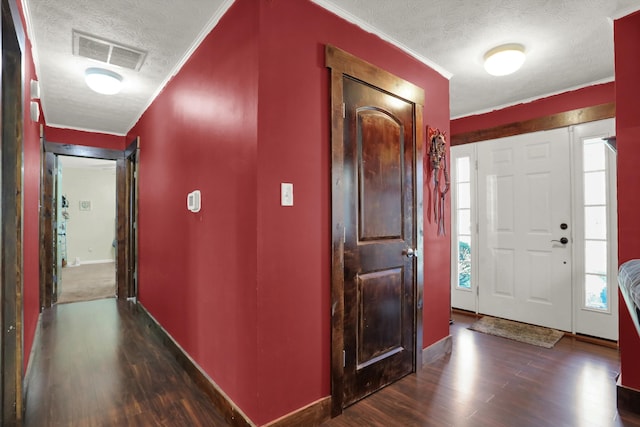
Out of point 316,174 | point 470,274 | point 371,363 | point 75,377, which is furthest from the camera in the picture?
point 470,274

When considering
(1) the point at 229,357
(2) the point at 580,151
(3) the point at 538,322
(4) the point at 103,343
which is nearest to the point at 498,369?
(3) the point at 538,322

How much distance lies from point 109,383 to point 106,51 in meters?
2.47

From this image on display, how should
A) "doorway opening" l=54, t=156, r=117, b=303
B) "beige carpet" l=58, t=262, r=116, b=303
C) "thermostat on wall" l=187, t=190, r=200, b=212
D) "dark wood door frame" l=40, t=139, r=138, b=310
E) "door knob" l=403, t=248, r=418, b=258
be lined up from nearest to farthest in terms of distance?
"thermostat on wall" l=187, t=190, r=200, b=212 → "door knob" l=403, t=248, r=418, b=258 → "dark wood door frame" l=40, t=139, r=138, b=310 → "beige carpet" l=58, t=262, r=116, b=303 → "doorway opening" l=54, t=156, r=117, b=303

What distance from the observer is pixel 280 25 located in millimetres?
1803

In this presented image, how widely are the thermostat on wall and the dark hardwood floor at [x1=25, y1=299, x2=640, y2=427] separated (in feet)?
4.10

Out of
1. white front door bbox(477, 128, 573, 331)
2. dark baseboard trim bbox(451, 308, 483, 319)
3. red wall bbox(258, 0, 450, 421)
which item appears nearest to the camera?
red wall bbox(258, 0, 450, 421)

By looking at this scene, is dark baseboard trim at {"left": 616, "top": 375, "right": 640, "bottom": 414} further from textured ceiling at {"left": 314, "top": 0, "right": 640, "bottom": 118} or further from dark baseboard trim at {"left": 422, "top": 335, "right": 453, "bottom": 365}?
textured ceiling at {"left": 314, "top": 0, "right": 640, "bottom": 118}

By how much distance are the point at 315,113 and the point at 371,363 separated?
165 cm

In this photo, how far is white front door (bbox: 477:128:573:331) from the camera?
3.43 meters

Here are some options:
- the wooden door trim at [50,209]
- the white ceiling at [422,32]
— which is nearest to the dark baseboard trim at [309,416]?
the white ceiling at [422,32]

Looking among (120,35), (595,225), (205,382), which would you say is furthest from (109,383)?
(595,225)

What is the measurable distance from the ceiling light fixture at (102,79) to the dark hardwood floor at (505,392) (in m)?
3.21

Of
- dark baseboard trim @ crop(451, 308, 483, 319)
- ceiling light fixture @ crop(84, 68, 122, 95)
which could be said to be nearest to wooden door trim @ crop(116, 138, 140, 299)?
ceiling light fixture @ crop(84, 68, 122, 95)

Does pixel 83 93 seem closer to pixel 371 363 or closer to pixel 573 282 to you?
pixel 371 363
